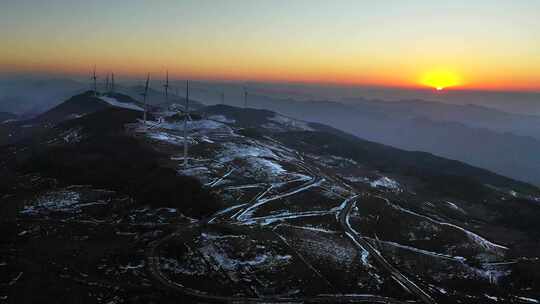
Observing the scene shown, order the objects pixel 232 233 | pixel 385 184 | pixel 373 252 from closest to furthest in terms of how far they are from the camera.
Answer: pixel 373 252 < pixel 232 233 < pixel 385 184

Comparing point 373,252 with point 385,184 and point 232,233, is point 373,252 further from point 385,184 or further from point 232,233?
point 385,184

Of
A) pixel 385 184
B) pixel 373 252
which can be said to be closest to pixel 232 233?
pixel 373 252

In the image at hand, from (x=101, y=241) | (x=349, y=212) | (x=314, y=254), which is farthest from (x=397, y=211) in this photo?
(x=101, y=241)

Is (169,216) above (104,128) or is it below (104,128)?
below

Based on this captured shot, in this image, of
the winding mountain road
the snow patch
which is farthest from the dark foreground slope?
the snow patch

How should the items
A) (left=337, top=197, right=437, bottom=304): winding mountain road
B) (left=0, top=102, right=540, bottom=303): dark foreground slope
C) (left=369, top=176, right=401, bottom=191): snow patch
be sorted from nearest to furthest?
(left=0, top=102, right=540, bottom=303): dark foreground slope
(left=337, top=197, right=437, bottom=304): winding mountain road
(left=369, top=176, right=401, bottom=191): snow patch

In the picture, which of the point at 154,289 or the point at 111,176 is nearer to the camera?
the point at 154,289

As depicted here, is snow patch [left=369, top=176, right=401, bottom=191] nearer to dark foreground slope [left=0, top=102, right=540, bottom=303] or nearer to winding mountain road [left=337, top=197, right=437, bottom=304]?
dark foreground slope [left=0, top=102, right=540, bottom=303]

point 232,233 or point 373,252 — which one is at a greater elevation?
point 232,233

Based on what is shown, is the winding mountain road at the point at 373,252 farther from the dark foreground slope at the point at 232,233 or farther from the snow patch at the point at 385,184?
the snow patch at the point at 385,184

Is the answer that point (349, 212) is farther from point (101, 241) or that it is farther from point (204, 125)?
point (204, 125)

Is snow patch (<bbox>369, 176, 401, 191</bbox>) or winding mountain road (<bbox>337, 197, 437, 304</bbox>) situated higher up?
winding mountain road (<bbox>337, 197, 437, 304</bbox>)
